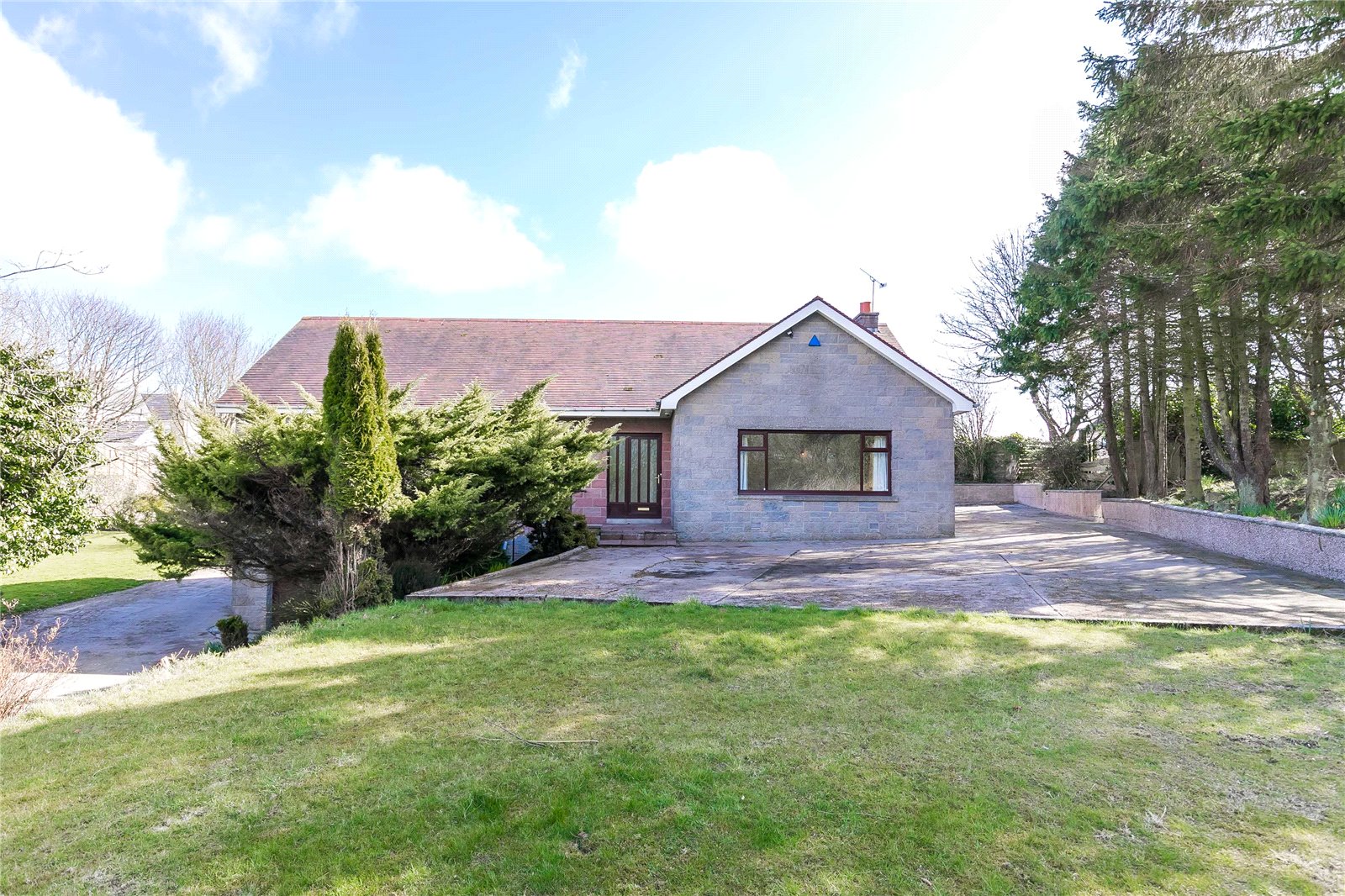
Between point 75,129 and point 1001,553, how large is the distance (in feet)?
52.7

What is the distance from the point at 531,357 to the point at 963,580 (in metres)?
12.9

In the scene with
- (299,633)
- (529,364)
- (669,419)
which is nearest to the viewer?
(299,633)

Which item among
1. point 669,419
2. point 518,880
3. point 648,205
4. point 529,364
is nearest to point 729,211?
point 648,205

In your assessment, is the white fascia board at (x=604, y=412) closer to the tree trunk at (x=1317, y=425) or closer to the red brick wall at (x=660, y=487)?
the red brick wall at (x=660, y=487)

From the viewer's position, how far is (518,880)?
8.34 feet

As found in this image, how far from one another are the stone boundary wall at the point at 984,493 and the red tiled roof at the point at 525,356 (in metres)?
13.8

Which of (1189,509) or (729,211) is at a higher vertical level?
(729,211)

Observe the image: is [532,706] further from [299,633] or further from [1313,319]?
[1313,319]

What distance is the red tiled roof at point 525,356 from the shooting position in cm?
1628

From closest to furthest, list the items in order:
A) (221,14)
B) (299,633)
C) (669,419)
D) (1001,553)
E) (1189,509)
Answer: (299,633) → (221,14) → (1001,553) → (1189,509) → (669,419)

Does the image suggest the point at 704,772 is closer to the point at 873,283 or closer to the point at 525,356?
the point at 525,356

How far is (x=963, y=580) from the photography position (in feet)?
29.3

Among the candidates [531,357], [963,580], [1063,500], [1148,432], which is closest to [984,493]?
[1063,500]

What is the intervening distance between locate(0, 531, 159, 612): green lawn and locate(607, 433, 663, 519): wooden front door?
9991 mm
